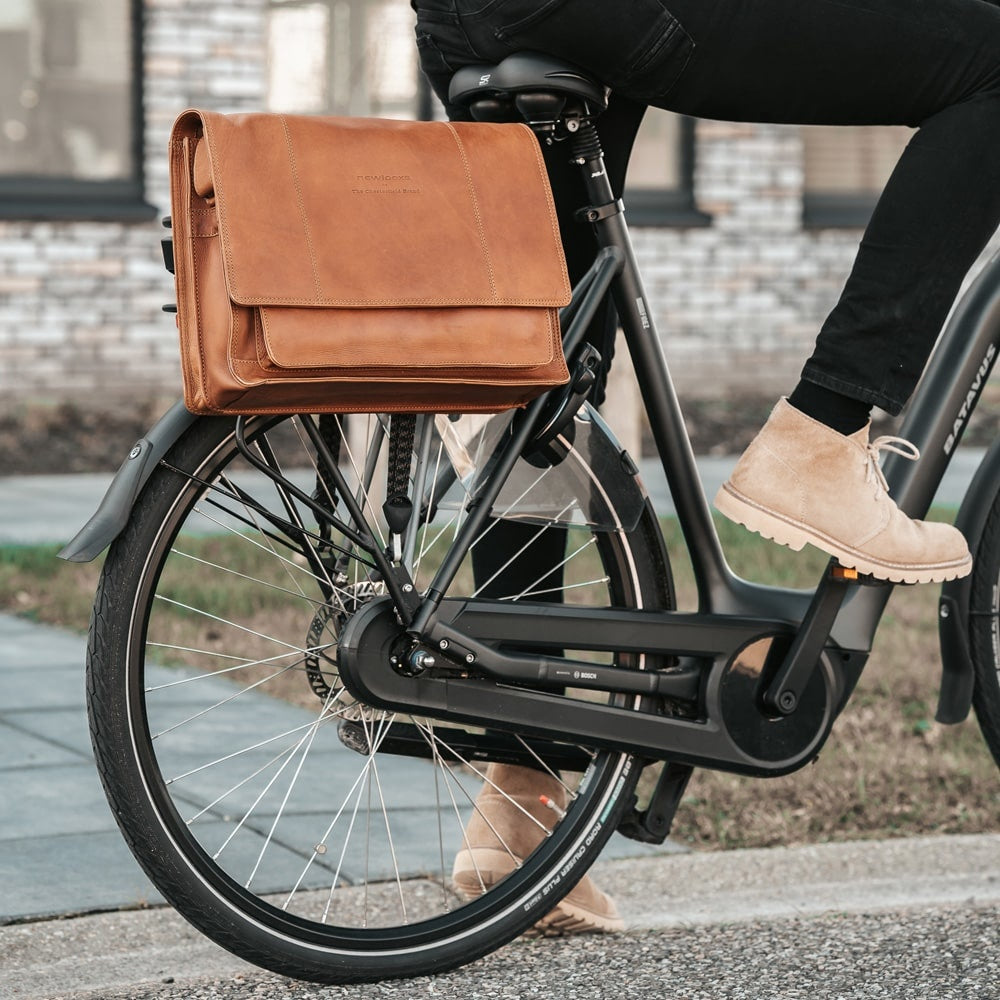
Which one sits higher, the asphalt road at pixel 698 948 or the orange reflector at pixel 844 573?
the orange reflector at pixel 844 573

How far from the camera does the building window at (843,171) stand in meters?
11.5

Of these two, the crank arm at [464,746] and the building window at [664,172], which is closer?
the crank arm at [464,746]

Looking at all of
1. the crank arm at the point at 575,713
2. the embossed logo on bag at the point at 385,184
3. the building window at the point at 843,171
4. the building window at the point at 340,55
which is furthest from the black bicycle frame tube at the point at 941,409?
the building window at the point at 843,171

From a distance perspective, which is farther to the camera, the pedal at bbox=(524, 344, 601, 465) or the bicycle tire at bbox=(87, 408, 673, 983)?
the pedal at bbox=(524, 344, 601, 465)

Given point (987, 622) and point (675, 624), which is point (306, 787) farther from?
point (987, 622)

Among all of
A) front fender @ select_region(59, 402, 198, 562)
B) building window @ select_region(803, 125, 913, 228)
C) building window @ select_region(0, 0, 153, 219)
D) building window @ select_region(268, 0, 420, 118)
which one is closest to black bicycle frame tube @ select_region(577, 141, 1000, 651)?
front fender @ select_region(59, 402, 198, 562)

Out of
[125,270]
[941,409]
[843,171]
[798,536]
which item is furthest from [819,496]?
[843,171]

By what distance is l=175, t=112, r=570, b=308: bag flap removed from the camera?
214 cm

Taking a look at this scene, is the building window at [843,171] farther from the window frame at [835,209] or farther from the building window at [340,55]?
the building window at [340,55]

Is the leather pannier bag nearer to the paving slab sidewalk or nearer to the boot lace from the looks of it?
the boot lace

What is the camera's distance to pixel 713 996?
253 cm

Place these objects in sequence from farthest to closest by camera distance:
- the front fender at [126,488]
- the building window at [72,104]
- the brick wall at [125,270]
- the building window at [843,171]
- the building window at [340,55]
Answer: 1. the building window at [843,171]
2. the building window at [340,55]
3. the building window at [72,104]
4. the brick wall at [125,270]
5. the front fender at [126,488]

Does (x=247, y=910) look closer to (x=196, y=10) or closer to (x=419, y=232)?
(x=419, y=232)

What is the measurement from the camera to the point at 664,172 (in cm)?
1124
